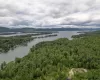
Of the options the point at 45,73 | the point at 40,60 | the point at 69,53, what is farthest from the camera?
the point at 69,53

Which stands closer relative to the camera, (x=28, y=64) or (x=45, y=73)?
(x=45, y=73)

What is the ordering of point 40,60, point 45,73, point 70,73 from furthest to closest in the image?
point 40,60 < point 45,73 < point 70,73

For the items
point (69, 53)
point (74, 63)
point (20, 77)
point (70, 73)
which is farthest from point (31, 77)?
point (69, 53)

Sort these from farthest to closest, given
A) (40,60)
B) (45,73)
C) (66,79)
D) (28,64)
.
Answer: (40,60) < (28,64) < (45,73) < (66,79)

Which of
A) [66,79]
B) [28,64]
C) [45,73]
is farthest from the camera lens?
[28,64]

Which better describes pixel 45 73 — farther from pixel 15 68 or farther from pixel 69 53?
pixel 69 53

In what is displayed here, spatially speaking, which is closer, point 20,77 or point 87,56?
point 20,77

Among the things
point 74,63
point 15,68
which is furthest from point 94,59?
point 15,68

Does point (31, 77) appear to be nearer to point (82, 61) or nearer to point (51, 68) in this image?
point (51, 68)
